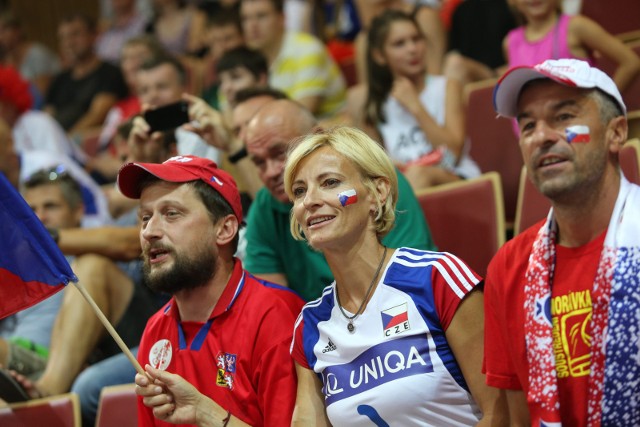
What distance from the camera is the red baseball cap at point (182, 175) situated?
264cm

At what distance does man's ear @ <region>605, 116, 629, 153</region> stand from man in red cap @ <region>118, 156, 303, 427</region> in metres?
0.95

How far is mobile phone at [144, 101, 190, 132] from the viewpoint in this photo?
3.51m

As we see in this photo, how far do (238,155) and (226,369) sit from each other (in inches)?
43.0

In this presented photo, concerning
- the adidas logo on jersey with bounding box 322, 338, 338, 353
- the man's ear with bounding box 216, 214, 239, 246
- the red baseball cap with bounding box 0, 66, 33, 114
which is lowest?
the adidas logo on jersey with bounding box 322, 338, 338, 353

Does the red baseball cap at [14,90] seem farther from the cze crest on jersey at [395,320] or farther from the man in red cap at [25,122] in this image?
the cze crest on jersey at [395,320]

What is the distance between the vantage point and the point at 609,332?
1901 mm

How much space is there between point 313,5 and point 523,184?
3056 millimetres

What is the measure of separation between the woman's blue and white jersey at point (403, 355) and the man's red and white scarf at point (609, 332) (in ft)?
0.81

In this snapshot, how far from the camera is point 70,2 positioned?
852cm

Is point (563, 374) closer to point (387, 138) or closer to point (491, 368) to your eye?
point (491, 368)

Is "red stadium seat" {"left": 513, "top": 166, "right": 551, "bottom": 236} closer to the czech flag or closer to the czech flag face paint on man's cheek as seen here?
Result: the czech flag face paint on man's cheek

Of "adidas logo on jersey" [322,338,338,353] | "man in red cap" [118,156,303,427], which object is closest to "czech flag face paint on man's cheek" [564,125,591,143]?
"adidas logo on jersey" [322,338,338,353]

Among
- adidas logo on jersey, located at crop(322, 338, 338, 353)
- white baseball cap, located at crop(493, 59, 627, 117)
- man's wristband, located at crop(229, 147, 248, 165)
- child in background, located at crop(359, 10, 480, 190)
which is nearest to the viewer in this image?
white baseball cap, located at crop(493, 59, 627, 117)

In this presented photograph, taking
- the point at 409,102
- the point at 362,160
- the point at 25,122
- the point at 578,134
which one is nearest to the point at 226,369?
the point at 362,160
